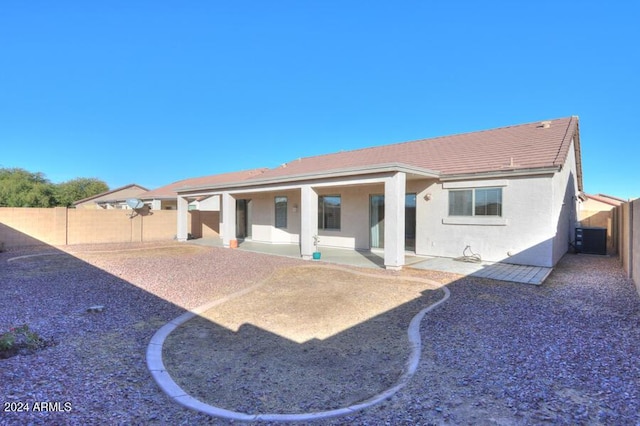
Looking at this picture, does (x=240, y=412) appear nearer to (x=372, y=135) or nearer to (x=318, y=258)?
(x=318, y=258)

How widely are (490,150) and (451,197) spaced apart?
262 cm

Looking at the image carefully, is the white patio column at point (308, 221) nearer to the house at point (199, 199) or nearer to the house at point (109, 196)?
the house at point (199, 199)

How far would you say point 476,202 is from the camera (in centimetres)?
1079

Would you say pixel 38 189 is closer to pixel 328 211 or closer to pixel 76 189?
pixel 76 189

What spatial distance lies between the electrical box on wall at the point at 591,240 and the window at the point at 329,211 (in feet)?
34.1

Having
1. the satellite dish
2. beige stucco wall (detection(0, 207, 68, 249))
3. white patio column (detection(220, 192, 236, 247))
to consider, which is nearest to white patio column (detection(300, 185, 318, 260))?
white patio column (detection(220, 192, 236, 247))

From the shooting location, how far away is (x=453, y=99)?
19.2m

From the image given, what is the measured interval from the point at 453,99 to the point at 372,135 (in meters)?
7.61

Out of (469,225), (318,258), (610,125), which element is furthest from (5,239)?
(610,125)

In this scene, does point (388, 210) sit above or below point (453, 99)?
below

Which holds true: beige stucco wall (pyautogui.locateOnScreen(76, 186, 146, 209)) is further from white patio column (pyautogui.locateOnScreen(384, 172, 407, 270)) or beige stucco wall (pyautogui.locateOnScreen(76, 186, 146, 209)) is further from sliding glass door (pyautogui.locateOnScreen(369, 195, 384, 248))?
white patio column (pyautogui.locateOnScreen(384, 172, 407, 270))

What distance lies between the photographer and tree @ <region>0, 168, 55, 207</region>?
38.1 m

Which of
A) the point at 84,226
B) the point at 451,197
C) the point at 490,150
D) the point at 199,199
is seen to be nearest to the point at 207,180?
the point at 199,199

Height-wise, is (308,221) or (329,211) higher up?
(329,211)
